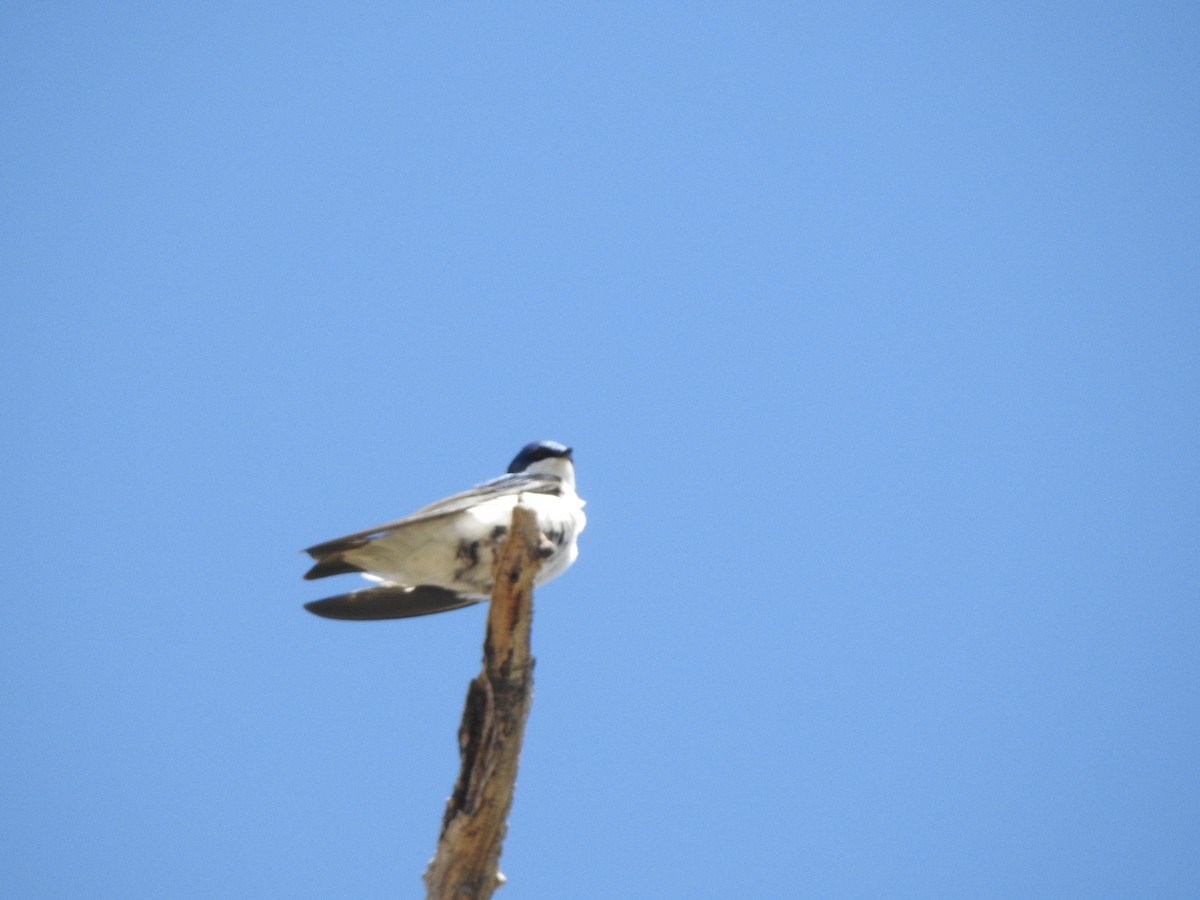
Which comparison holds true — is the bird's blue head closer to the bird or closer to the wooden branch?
the bird

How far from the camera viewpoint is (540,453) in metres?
6.28

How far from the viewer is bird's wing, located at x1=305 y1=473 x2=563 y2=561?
179 inches

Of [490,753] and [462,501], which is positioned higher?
[462,501]

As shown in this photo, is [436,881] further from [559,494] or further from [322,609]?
[559,494]

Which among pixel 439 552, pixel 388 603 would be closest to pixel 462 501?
pixel 439 552

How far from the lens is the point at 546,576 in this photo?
5.00 meters

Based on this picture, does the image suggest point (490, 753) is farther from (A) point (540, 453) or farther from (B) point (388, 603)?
(A) point (540, 453)

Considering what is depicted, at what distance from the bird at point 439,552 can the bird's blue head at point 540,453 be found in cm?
72

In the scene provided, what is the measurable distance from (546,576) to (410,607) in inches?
28.8

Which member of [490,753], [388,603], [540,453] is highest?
[540,453]

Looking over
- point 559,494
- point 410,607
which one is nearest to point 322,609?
point 410,607

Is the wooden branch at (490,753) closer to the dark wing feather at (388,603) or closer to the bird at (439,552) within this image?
the bird at (439,552)

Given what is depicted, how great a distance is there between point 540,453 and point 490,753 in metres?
2.78

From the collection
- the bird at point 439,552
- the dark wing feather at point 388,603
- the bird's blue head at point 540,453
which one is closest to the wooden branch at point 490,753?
the bird at point 439,552
